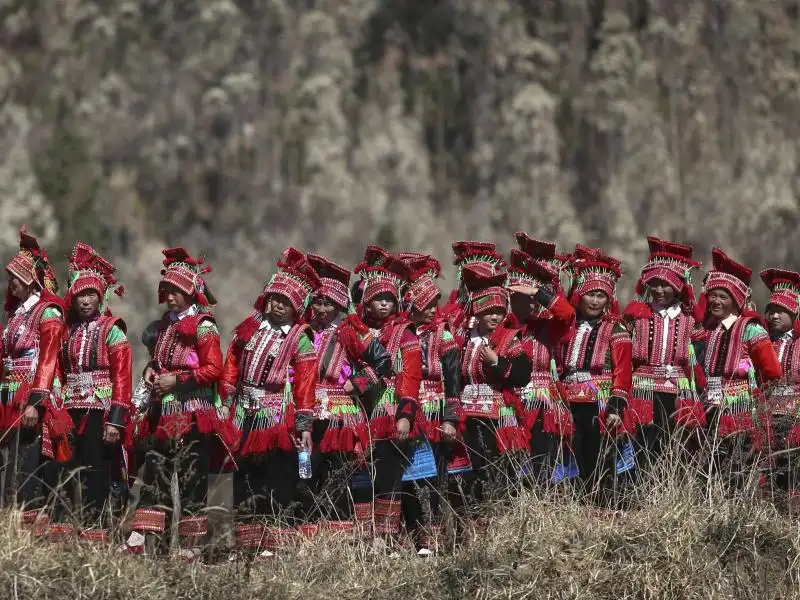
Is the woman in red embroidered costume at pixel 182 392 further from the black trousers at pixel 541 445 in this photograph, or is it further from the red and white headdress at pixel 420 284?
the black trousers at pixel 541 445

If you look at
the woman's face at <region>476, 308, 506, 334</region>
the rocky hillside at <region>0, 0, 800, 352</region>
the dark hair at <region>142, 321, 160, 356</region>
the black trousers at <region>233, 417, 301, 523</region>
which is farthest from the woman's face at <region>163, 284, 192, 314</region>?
the rocky hillside at <region>0, 0, 800, 352</region>

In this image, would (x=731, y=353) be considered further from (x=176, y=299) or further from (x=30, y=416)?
(x=30, y=416)

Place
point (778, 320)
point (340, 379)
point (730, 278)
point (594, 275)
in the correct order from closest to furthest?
1. point (340, 379)
2. point (594, 275)
3. point (730, 278)
4. point (778, 320)

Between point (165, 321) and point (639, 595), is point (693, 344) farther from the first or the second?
point (165, 321)

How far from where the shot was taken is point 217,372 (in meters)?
8.14

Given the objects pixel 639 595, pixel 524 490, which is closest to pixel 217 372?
pixel 524 490

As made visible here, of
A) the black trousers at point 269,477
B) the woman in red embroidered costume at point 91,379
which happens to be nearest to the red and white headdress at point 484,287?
the black trousers at point 269,477

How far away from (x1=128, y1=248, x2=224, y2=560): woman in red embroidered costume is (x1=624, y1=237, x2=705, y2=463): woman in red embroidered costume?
251cm

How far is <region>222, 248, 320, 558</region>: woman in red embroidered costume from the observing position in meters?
8.16

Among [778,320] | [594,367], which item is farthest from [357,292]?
[778,320]

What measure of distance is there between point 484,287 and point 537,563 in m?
2.22

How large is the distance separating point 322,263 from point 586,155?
69.7 feet

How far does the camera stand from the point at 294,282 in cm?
829

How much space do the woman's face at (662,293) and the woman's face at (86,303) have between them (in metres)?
3.29
